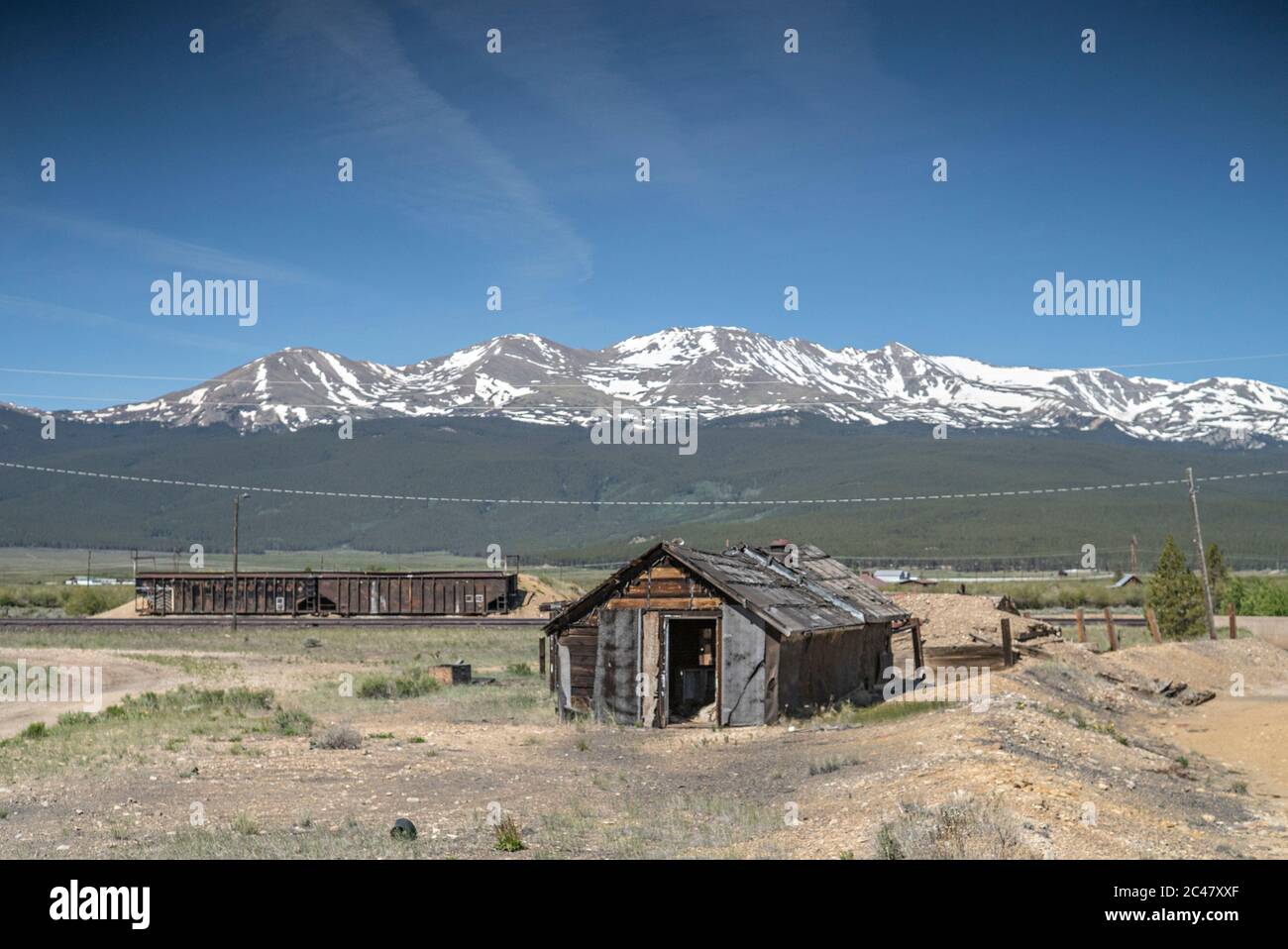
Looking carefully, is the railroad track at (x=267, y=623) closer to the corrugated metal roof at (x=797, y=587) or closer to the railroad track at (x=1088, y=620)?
the railroad track at (x=1088, y=620)

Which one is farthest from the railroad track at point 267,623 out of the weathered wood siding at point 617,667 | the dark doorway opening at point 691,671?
the weathered wood siding at point 617,667

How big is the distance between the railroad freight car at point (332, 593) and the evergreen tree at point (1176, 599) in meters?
35.8

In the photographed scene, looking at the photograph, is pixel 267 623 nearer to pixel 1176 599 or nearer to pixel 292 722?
pixel 292 722

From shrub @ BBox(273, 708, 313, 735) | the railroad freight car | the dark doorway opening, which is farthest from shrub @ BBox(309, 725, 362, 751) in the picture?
the railroad freight car

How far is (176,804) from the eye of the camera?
16.2 meters

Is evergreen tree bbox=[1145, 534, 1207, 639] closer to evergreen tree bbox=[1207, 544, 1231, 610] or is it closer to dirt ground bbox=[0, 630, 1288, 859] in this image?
evergreen tree bbox=[1207, 544, 1231, 610]

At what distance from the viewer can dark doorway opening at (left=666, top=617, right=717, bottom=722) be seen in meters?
25.3

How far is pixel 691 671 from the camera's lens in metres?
28.2

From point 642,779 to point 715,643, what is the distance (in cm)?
711

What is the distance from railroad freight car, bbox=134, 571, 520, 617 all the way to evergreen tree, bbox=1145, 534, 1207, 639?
35.8m

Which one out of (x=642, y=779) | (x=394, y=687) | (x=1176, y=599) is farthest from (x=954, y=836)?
(x=1176, y=599)

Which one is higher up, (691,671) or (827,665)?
(827,665)
